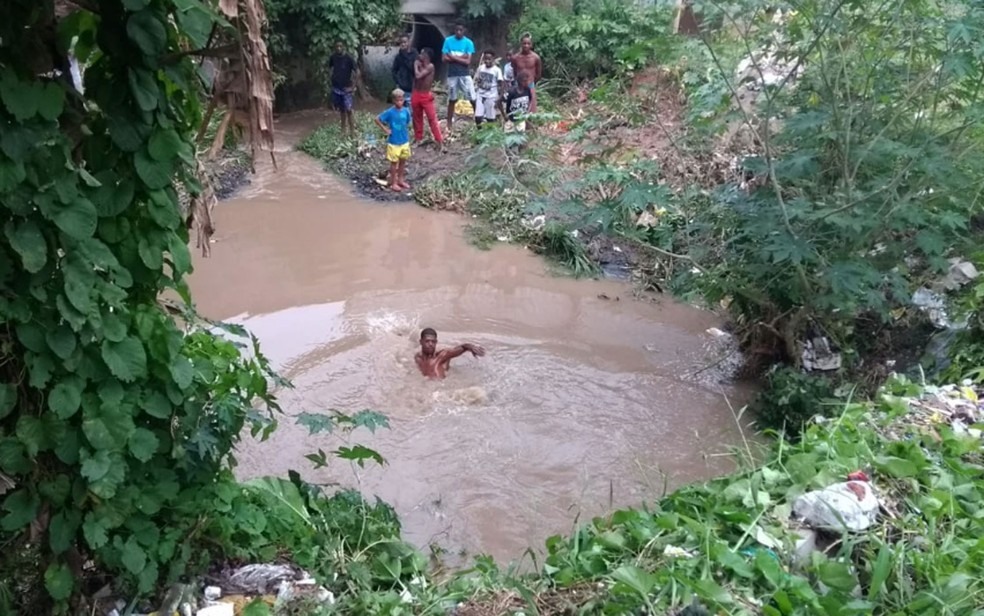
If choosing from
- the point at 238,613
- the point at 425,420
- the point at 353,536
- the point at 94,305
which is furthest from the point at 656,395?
the point at 94,305

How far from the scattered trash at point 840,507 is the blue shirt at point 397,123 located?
7.39 metres

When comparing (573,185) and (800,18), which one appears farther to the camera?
(573,185)

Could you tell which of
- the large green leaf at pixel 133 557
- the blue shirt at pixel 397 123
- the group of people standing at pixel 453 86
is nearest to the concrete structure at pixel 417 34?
the group of people standing at pixel 453 86

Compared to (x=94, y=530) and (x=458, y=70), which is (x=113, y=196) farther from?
(x=458, y=70)

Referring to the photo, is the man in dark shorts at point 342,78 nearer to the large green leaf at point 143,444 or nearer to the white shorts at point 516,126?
the white shorts at point 516,126

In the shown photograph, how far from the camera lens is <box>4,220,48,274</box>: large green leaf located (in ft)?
7.24

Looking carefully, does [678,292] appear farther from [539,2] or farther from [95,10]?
[539,2]

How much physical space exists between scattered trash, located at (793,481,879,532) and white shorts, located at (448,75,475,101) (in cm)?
957

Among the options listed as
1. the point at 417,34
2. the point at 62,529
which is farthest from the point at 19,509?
the point at 417,34

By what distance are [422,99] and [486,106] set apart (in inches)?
42.9

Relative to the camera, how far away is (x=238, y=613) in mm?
2803

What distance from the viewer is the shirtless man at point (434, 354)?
6.12m

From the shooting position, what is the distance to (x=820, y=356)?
20.1ft

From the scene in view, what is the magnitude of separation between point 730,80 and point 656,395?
7.74ft
